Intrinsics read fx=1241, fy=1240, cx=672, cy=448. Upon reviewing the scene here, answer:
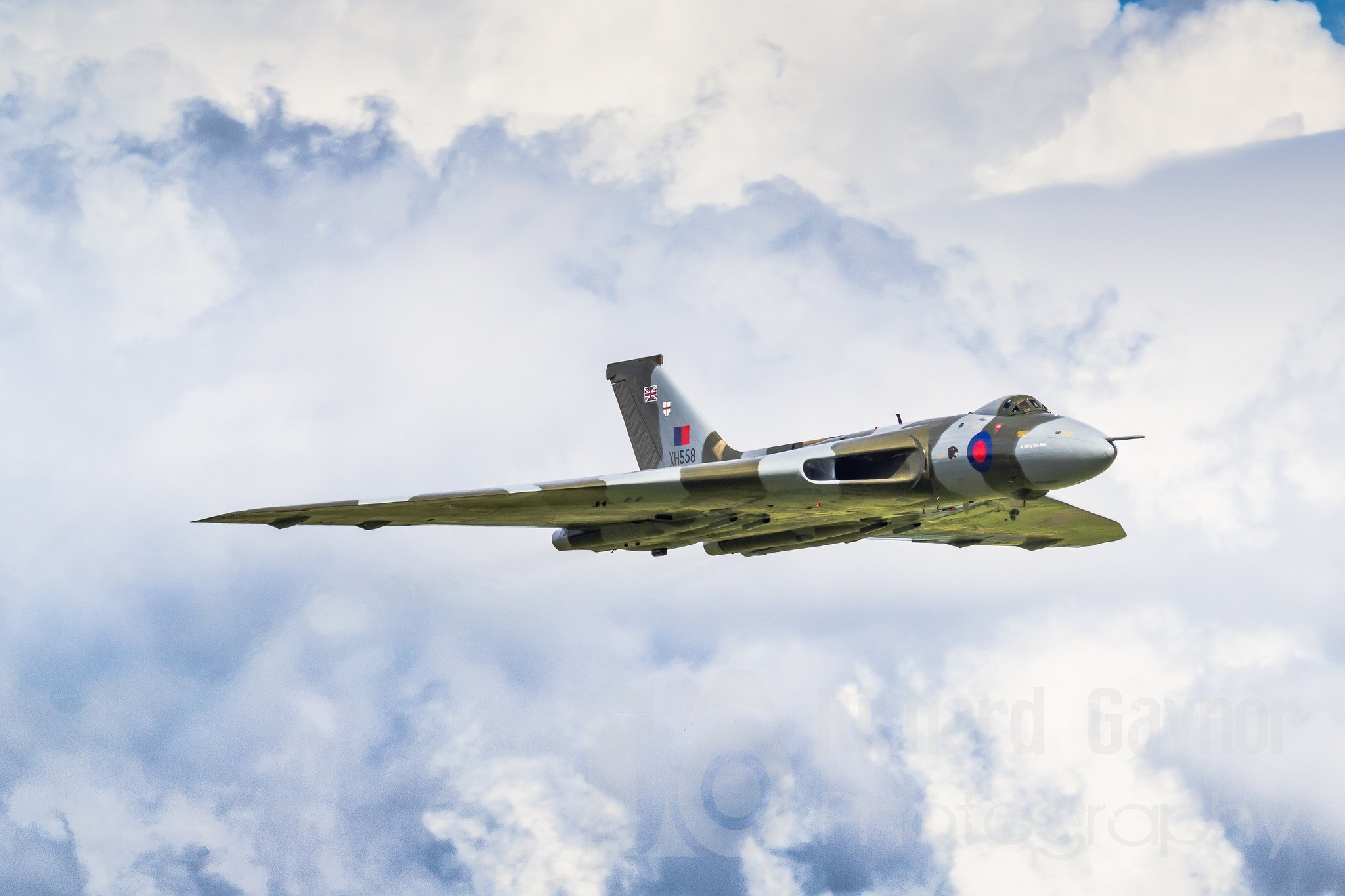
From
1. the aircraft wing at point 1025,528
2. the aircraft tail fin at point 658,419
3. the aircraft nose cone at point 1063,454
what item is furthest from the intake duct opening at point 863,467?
the aircraft tail fin at point 658,419

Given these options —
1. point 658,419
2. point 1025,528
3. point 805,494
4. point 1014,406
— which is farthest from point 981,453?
point 658,419

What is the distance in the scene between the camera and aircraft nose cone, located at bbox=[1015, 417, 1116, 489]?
2816cm

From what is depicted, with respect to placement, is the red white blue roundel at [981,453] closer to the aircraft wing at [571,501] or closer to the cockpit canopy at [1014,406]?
the cockpit canopy at [1014,406]

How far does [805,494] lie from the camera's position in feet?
99.2

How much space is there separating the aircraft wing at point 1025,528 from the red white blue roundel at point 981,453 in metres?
4.27

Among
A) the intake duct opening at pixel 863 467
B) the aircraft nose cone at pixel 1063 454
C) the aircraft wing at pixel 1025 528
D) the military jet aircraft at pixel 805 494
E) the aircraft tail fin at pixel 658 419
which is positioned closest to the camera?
the aircraft nose cone at pixel 1063 454

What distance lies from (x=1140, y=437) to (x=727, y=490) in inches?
391

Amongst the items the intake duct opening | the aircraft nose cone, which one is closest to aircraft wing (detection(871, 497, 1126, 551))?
the intake duct opening

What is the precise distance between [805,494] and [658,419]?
33.1 feet

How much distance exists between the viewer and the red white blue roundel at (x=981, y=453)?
29234 mm

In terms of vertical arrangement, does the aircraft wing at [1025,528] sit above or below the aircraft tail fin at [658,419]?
below

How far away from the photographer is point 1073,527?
3969 cm

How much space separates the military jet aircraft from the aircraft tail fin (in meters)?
3.13

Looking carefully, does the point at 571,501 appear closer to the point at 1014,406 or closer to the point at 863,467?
the point at 863,467
